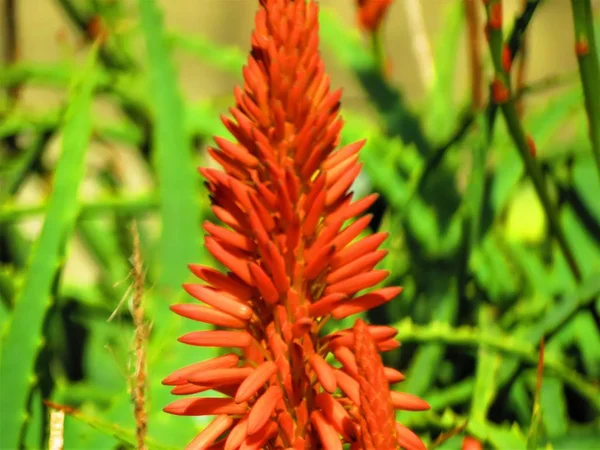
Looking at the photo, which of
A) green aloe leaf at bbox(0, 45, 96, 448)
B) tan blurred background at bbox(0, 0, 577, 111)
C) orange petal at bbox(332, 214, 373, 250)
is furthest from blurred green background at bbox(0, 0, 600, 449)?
tan blurred background at bbox(0, 0, 577, 111)

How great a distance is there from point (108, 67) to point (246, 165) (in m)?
0.71

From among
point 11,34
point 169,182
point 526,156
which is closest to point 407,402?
point 526,156

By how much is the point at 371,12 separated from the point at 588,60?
0.35m

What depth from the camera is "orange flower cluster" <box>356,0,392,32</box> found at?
0.79 meters

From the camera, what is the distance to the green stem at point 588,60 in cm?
47

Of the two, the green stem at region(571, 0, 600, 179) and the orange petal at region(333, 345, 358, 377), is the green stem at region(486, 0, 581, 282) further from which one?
the orange petal at region(333, 345, 358, 377)

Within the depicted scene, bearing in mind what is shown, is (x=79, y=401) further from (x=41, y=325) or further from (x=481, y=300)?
(x=481, y=300)

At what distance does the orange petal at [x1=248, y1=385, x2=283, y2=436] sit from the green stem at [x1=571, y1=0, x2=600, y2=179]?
0.27m

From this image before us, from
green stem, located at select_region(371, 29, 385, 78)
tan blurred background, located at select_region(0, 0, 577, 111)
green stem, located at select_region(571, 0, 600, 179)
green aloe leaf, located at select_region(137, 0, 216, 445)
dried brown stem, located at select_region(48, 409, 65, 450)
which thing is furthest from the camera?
tan blurred background, located at select_region(0, 0, 577, 111)

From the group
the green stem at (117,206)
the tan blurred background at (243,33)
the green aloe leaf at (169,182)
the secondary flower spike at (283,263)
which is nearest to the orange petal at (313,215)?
the secondary flower spike at (283,263)

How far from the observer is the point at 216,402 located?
1.08 feet

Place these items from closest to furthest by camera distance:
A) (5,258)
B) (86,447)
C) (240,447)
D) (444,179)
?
(240,447) < (86,447) < (444,179) < (5,258)

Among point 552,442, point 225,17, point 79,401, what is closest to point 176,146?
point 79,401

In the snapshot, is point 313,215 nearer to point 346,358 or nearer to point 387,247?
point 346,358
